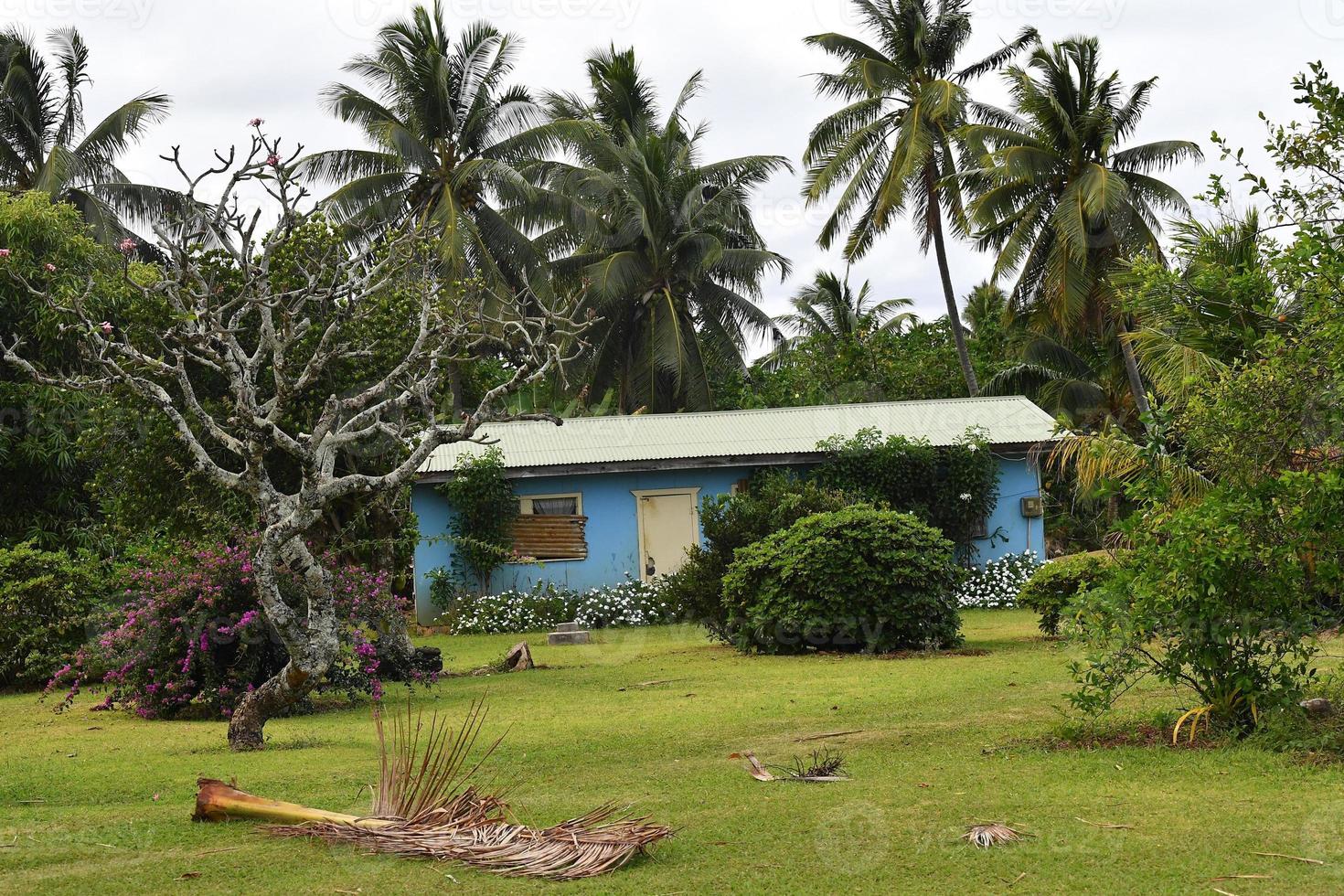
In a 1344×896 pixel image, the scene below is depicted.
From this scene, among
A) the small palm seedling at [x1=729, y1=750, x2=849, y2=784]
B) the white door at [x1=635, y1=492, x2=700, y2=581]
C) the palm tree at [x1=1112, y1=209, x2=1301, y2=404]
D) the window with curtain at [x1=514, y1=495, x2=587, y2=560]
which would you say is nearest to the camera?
the small palm seedling at [x1=729, y1=750, x2=849, y2=784]

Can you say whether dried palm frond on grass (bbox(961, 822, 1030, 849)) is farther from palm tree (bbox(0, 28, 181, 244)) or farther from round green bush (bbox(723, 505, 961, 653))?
palm tree (bbox(0, 28, 181, 244))

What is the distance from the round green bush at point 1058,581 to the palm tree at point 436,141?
52.6ft

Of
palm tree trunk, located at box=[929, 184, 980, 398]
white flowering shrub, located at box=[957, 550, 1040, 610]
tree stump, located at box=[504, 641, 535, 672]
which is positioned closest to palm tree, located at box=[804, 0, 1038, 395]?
palm tree trunk, located at box=[929, 184, 980, 398]

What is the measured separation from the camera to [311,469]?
945 centimetres

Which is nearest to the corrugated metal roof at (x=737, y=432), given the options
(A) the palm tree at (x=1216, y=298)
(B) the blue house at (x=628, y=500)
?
(B) the blue house at (x=628, y=500)

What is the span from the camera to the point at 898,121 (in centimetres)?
2980

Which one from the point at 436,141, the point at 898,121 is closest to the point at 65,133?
the point at 436,141

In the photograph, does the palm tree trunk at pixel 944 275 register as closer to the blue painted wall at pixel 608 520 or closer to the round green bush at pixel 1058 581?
the blue painted wall at pixel 608 520

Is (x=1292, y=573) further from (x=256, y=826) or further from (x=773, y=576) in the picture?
(x=773, y=576)

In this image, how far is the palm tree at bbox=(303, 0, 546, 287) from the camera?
27.8 metres

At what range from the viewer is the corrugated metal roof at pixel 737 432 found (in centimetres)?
2225

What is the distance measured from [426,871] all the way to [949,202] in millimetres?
26729

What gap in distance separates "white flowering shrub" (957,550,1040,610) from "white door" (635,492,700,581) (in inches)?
187

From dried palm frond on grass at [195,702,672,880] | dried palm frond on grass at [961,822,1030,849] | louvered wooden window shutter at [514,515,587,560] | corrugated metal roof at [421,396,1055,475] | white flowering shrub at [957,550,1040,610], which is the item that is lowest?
dried palm frond on grass at [961,822,1030,849]
